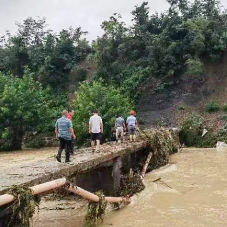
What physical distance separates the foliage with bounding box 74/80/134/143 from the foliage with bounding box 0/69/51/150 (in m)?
3.56

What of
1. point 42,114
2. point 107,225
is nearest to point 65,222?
point 107,225

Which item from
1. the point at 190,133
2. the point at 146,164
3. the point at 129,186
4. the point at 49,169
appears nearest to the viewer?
the point at 49,169

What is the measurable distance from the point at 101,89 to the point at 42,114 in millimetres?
5174

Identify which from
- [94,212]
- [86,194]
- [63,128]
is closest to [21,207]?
[86,194]

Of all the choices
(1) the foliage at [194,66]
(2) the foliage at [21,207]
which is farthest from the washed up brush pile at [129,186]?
(1) the foliage at [194,66]

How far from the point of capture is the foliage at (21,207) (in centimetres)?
684

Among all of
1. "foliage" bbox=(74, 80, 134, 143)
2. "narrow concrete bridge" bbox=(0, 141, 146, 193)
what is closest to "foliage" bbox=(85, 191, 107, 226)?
"narrow concrete bridge" bbox=(0, 141, 146, 193)

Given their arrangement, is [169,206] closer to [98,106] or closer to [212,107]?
[98,106]

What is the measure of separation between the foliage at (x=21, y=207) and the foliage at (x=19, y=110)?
20802 mm

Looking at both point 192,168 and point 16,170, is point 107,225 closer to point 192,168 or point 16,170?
point 16,170

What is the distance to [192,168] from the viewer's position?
16547mm

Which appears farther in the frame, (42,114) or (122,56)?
(122,56)

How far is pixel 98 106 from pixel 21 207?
19.7 meters

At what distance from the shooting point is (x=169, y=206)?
10.8 m
